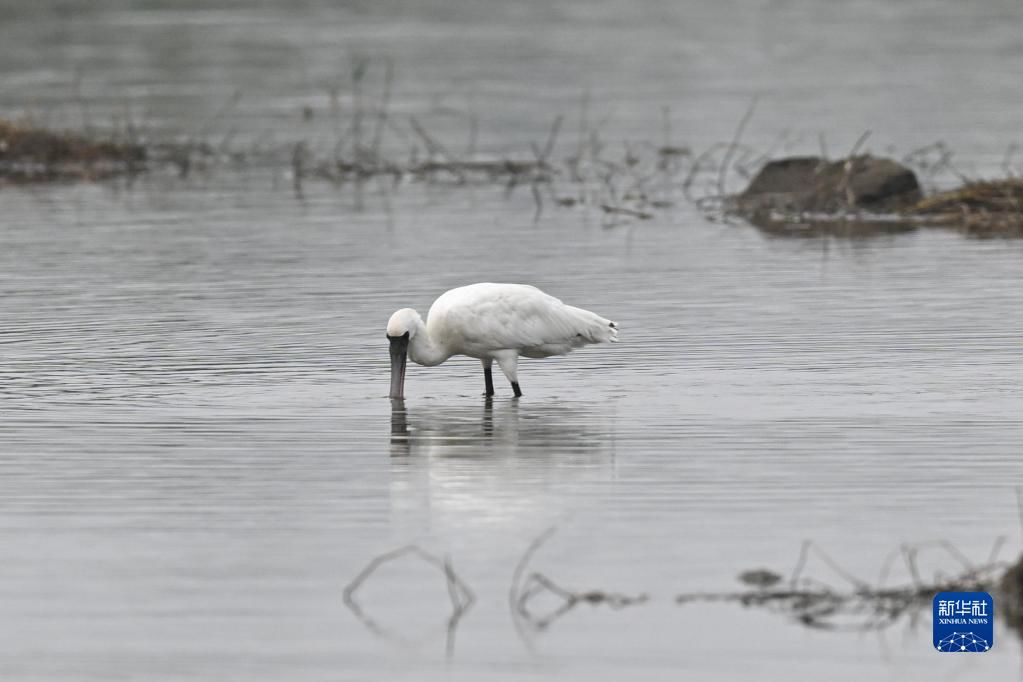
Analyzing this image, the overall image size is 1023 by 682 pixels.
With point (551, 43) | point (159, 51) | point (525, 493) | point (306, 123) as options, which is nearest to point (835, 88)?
point (306, 123)

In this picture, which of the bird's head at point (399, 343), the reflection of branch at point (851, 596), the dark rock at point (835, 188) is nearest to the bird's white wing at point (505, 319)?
the bird's head at point (399, 343)

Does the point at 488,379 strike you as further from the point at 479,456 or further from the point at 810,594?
the point at 810,594

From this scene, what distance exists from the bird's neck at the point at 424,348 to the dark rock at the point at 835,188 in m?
10.9

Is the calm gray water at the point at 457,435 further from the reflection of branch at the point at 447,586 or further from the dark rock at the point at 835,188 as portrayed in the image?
the dark rock at the point at 835,188

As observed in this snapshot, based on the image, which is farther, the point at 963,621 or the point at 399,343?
the point at 399,343

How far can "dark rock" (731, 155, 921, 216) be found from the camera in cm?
2386

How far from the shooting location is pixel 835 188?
2406cm

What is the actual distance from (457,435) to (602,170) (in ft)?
53.9

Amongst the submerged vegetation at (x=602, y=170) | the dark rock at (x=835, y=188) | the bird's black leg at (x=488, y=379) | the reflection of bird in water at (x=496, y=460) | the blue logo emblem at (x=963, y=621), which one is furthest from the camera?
the dark rock at (x=835, y=188)

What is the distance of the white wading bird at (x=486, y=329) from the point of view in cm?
1331

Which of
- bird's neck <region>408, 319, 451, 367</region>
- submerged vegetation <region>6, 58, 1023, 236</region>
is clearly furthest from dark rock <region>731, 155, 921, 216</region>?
bird's neck <region>408, 319, 451, 367</region>

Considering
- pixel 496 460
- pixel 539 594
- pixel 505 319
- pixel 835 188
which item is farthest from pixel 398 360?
pixel 835 188

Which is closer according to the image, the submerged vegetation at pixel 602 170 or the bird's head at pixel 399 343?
the bird's head at pixel 399 343

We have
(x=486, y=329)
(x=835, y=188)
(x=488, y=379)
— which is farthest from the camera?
(x=835, y=188)
